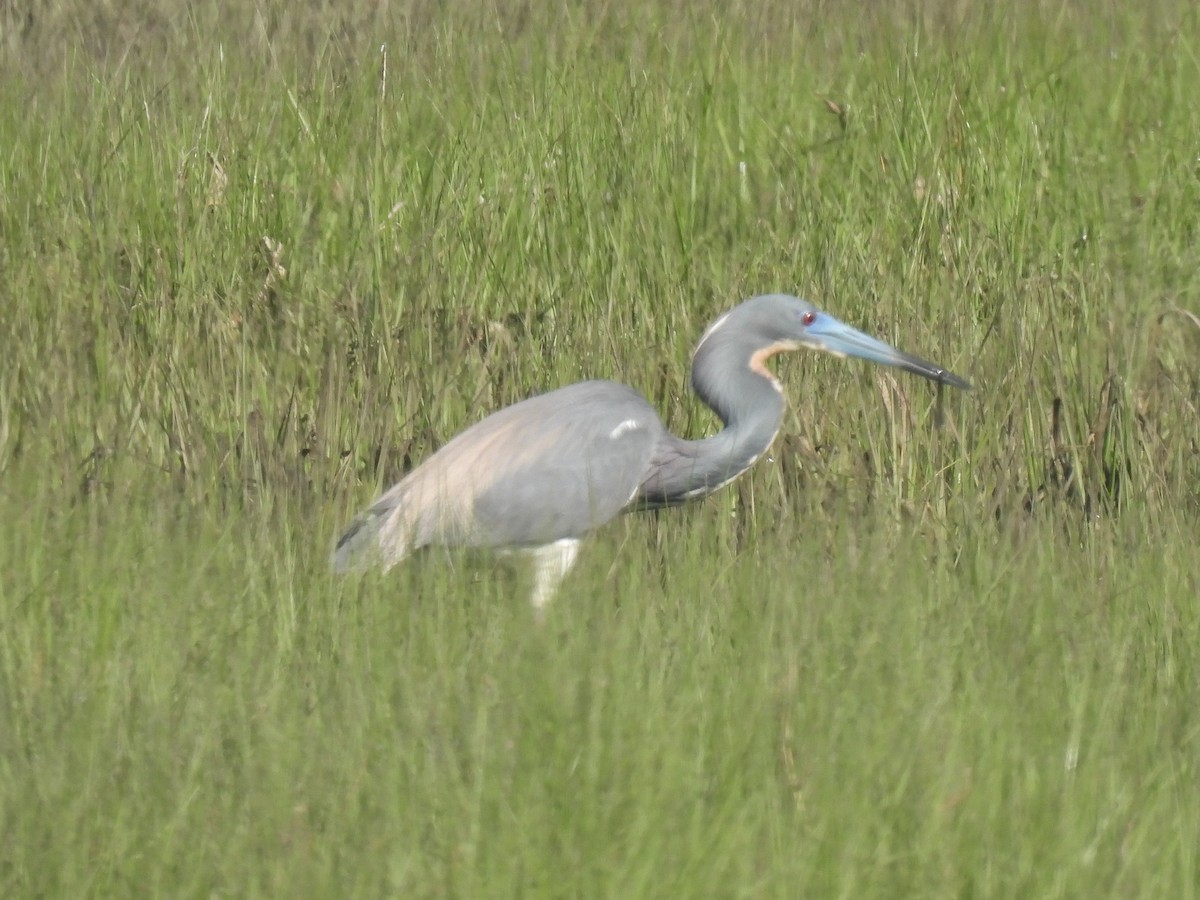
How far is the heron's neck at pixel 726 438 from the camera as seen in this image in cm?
402

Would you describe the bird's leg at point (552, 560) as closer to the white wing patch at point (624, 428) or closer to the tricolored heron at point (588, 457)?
the tricolored heron at point (588, 457)

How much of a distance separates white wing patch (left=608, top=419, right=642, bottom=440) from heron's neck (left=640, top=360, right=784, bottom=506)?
137mm

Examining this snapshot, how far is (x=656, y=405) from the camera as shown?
445 cm

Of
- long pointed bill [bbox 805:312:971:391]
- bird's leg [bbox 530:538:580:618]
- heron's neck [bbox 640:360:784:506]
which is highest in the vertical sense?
long pointed bill [bbox 805:312:971:391]

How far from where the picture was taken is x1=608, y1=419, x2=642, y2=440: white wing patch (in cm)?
387

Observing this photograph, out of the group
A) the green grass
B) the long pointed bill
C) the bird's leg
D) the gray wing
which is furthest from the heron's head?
the bird's leg

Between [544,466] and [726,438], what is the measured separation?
1.36 feet

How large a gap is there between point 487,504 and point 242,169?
1.67 m

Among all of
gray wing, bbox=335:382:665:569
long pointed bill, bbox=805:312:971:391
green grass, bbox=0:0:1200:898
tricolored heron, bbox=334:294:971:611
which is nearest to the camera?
green grass, bbox=0:0:1200:898

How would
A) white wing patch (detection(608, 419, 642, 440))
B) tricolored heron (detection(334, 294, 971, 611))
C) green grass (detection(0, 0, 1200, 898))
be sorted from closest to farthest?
green grass (detection(0, 0, 1200, 898)) < tricolored heron (detection(334, 294, 971, 611)) < white wing patch (detection(608, 419, 642, 440))

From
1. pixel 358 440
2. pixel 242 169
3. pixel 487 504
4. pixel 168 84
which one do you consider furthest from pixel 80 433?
pixel 168 84

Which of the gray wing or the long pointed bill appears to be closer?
the gray wing

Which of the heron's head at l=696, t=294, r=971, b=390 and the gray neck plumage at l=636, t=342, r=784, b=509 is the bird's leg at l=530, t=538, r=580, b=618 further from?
the heron's head at l=696, t=294, r=971, b=390

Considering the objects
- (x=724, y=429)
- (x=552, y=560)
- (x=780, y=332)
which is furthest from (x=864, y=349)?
(x=552, y=560)
